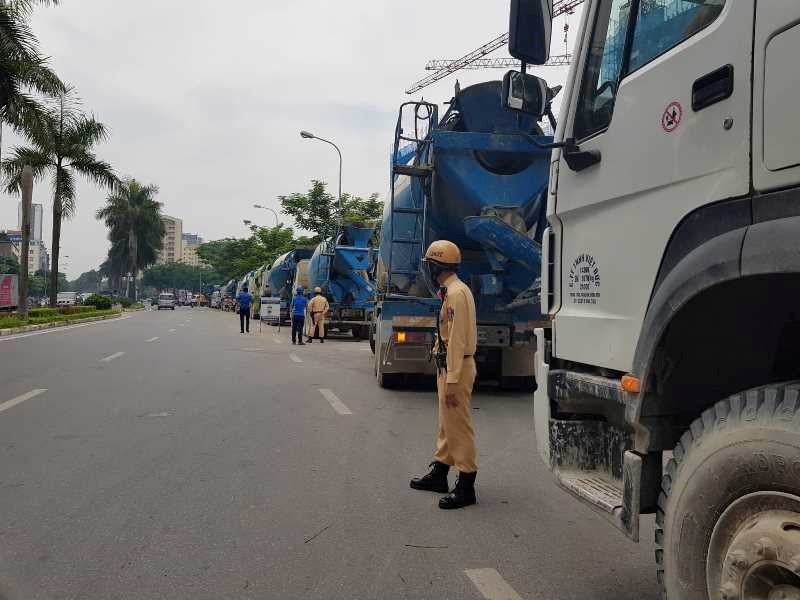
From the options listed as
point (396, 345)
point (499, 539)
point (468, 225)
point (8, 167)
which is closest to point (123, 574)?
point (499, 539)

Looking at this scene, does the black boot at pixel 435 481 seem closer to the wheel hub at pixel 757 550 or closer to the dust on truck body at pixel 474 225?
the wheel hub at pixel 757 550

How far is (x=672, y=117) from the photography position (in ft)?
8.68

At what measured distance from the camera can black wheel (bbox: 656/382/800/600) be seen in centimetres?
200

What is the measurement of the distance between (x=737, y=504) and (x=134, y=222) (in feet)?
256

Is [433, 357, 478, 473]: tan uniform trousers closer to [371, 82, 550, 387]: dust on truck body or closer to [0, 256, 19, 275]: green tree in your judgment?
[371, 82, 550, 387]: dust on truck body

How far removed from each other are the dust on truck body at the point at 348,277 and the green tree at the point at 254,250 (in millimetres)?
22753

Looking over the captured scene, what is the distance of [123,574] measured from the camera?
3.55 metres

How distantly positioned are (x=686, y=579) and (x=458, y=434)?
2.66m

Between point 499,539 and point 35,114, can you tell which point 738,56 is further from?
point 35,114

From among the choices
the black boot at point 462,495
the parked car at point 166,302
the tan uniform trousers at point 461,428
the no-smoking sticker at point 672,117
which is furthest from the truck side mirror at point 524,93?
the parked car at point 166,302

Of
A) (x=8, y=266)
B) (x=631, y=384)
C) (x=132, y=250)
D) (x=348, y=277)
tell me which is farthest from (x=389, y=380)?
(x=8, y=266)

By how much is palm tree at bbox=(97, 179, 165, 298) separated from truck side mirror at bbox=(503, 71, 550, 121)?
239 ft

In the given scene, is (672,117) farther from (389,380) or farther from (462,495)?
(389,380)

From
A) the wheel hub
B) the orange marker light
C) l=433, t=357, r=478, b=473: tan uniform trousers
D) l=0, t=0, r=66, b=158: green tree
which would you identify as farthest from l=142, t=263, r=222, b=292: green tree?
the wheel hub
